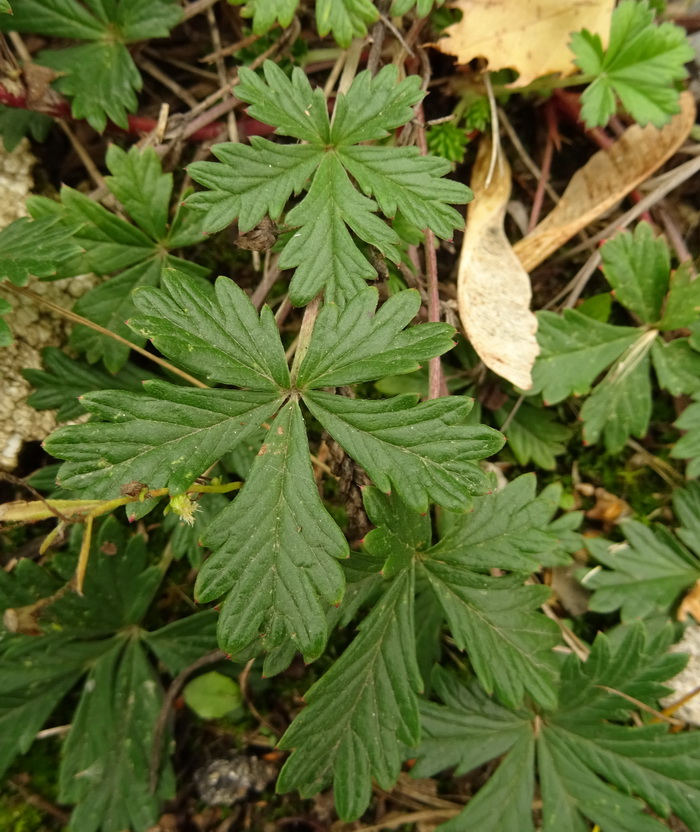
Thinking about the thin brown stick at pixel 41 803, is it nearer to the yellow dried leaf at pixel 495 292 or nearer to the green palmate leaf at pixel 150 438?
the green palmate leaf at pixel 150 438

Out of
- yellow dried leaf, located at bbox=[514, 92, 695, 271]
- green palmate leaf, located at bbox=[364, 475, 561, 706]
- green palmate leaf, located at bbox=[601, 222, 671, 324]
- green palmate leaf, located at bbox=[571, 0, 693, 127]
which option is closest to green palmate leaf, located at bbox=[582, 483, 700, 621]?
green palmate leaf, located at bbox=[364, 475, 561, 706]

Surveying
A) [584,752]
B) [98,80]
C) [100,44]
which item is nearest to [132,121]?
[98,80]

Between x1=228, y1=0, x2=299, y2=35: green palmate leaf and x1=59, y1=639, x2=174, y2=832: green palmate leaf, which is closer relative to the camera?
x1=228, y1=0, x2=299, y2=35: green palmate leaf

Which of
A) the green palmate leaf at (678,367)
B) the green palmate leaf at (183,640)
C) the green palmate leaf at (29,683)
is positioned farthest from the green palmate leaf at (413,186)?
the green palmate leaf at (29,683)

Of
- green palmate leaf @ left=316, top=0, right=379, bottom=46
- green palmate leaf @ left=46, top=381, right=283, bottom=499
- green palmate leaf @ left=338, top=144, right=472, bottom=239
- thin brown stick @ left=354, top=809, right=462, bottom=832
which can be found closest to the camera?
green palmate leaf @ left=46, top=381, right=283, bottom=499

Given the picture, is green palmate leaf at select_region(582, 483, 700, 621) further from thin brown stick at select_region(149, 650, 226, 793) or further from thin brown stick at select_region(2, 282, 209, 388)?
thin brown stick at select_region(2, 282, 209, 388)

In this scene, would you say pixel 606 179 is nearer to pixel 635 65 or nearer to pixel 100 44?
pixel 635 65
